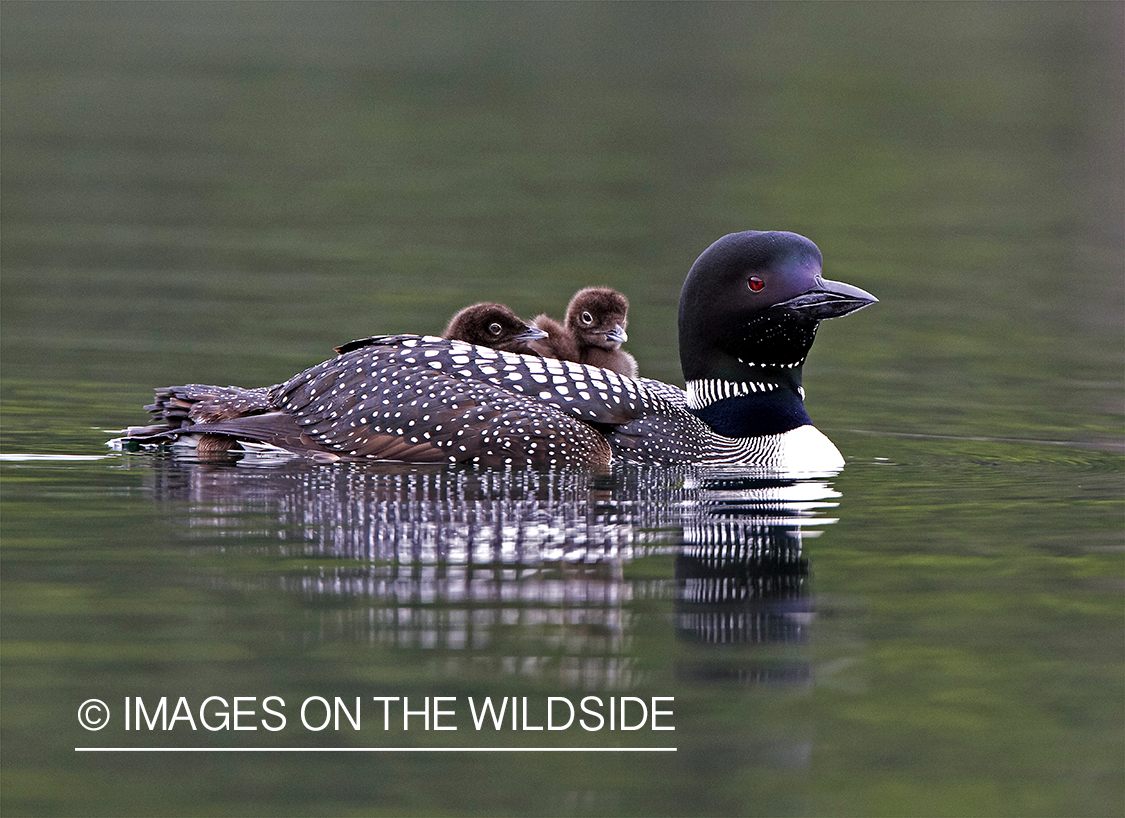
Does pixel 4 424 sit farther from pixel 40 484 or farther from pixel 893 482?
pixel 893 482

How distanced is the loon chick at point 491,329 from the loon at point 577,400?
53cm

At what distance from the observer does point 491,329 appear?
738cm

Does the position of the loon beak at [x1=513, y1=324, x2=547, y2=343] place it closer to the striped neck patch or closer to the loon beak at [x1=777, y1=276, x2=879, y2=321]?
the striped neck patch

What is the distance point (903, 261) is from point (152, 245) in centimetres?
542

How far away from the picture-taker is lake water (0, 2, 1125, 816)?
12.8 feet

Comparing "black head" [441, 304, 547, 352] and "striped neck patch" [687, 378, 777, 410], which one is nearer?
"striped neck patch" [687, 378, 777, 410]

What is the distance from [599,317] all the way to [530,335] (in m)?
0.52

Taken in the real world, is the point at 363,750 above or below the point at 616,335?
below

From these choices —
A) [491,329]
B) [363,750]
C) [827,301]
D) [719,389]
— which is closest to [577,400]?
[719,389]

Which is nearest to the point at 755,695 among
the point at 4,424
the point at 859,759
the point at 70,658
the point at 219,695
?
the point at 859,759

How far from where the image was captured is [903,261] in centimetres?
1345

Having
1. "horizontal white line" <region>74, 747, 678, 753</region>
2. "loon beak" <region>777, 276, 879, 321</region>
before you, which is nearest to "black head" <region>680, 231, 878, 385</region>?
"loon beak" <region>777, 276, 879, 321</region>

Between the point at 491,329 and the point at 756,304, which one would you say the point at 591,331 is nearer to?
the point at 491,329

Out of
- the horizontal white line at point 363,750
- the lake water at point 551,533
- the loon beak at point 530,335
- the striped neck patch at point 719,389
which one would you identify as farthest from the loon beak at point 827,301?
the horizontal white line at point 363,750
